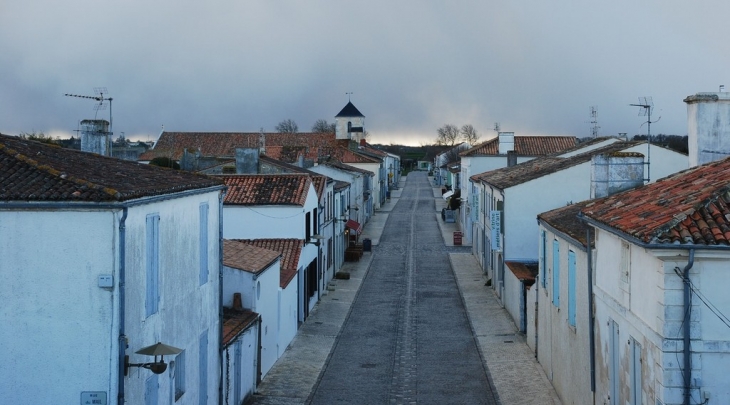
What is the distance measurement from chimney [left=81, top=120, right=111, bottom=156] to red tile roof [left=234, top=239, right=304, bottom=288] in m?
8.89

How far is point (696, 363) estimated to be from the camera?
10.6m

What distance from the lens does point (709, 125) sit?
1605cm

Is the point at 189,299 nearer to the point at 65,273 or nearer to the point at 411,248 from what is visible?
the point at 65,273

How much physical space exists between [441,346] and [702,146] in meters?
12.4

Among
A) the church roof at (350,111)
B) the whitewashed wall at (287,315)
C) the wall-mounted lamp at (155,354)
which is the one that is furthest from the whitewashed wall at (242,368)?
the church roof at (350,111)

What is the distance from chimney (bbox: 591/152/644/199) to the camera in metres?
18.1

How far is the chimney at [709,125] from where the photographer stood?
15.8m

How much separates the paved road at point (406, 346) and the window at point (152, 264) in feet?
27.3

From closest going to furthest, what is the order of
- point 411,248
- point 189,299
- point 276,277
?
1. point 189,299
2. point 276,277
3. point 411,248

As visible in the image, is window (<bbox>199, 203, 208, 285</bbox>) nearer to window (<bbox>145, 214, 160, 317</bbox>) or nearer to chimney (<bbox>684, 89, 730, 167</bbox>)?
window (<bbox>145, 214, 160, 317</bbox>)

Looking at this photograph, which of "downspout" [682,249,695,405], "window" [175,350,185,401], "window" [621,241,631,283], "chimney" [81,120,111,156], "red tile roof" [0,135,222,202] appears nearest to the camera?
"downspout" [682,249,695,405]

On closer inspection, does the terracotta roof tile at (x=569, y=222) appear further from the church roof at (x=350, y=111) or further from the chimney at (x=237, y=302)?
the church roof at (x=350, y=111)

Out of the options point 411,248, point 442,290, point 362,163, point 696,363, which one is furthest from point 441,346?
point 362,163

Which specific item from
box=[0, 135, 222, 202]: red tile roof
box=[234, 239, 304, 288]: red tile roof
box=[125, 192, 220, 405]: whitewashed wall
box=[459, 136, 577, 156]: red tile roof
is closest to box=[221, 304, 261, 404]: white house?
box=[125, 192, 220, 405]: whitewashed wall
